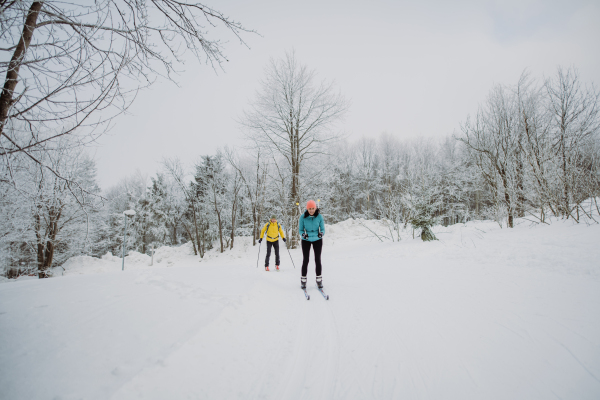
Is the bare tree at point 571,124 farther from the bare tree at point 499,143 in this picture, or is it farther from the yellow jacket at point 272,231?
the yellow jacket at point 272,231

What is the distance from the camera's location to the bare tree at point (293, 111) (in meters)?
12.2

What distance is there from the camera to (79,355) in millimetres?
1746

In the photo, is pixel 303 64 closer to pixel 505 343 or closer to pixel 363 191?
pixel 505 343

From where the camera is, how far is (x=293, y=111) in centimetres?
1241

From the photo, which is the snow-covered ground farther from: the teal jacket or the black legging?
the teal jacket

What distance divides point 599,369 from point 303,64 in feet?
46.7

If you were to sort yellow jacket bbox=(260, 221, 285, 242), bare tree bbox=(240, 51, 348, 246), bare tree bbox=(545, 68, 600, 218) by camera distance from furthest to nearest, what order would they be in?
bare tree bbox=(240, 51, 348, 246) → yellow jacket bbox=(260, 221, 285, 242) → bare tree bbox=(545, 68, 600, 218)

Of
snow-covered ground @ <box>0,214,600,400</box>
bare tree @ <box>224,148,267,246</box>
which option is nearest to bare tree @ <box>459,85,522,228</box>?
snow-covered ground @ <box>0,214,600,400</box>

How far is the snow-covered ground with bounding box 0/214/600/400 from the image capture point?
175 centimetres

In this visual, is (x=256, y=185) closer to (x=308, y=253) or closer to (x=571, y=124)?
(x=308, y=253)

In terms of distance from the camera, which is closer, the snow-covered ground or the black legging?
the snow-covered ground

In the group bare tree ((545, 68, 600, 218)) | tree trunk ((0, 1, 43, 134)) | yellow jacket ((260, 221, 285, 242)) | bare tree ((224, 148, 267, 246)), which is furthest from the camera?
bare tree ((224, 148, 267, 246))

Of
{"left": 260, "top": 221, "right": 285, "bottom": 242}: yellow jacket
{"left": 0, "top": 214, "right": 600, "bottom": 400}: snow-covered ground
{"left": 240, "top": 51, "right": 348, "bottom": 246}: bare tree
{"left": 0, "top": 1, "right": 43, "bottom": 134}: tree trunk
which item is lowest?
{"left": 0, "top": 214, "right": 600, "bottom": 400}: snow-covered ground

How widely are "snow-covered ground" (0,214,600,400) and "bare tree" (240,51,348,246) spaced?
9.12 meters
